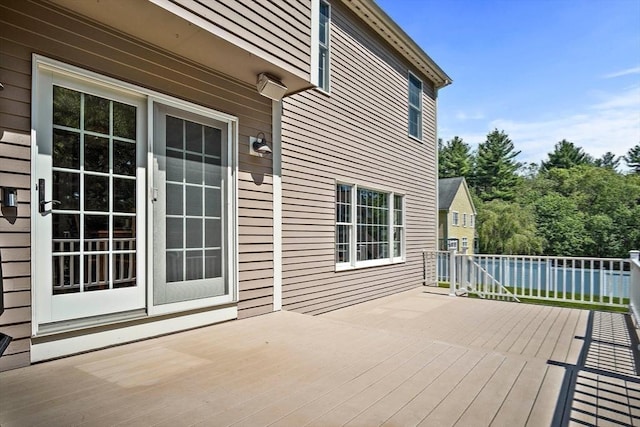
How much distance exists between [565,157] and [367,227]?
36.4 metres

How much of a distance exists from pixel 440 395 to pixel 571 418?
0.68 metres

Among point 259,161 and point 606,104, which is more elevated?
point 606,104

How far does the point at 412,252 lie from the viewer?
805cm

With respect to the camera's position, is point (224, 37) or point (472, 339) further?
point (472, 339)

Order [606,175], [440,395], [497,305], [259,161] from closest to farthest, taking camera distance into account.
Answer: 1. [440,395]
2. [259,161]
3. [497,305]
4. [606,175]

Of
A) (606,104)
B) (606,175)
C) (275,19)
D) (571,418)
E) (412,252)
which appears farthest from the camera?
(606,104)

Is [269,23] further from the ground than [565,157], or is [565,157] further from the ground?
[565,157]

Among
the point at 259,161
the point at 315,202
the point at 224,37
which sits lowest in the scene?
the point at 315,202

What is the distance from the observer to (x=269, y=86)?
3.73 meters

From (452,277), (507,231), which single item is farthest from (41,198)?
(507,231)

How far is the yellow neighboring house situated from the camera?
20438 mm

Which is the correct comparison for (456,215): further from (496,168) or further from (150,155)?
(150,155)

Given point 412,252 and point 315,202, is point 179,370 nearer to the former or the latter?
point 315,202

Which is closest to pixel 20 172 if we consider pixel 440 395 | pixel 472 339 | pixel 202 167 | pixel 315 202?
pixel 202 167
